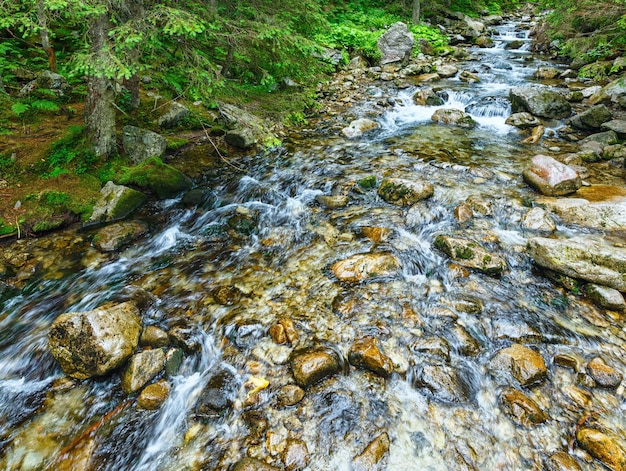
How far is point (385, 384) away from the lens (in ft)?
11.5

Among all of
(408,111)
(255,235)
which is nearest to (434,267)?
(255,235)

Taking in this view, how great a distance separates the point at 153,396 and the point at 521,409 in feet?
12.4

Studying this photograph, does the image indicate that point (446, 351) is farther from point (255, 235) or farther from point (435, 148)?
point (435, 148)

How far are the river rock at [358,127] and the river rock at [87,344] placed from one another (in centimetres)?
809

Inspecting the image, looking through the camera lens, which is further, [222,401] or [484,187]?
[484,187]

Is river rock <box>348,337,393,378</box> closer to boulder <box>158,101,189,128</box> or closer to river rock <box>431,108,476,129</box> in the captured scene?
boulder <box>158,101,189,128</box>

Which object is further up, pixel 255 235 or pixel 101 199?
pixel 101 199

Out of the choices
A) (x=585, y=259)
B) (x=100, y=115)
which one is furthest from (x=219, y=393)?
(x=100, y=115)

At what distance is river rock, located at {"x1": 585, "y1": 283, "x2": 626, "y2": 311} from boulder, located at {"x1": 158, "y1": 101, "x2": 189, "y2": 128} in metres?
9.22

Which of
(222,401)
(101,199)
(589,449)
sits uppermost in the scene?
(101,199)

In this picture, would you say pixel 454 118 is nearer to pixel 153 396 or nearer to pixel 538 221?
pixel 538 221

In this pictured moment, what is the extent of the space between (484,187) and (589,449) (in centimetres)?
508

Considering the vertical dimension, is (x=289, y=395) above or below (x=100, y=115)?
below

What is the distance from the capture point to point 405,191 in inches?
257
